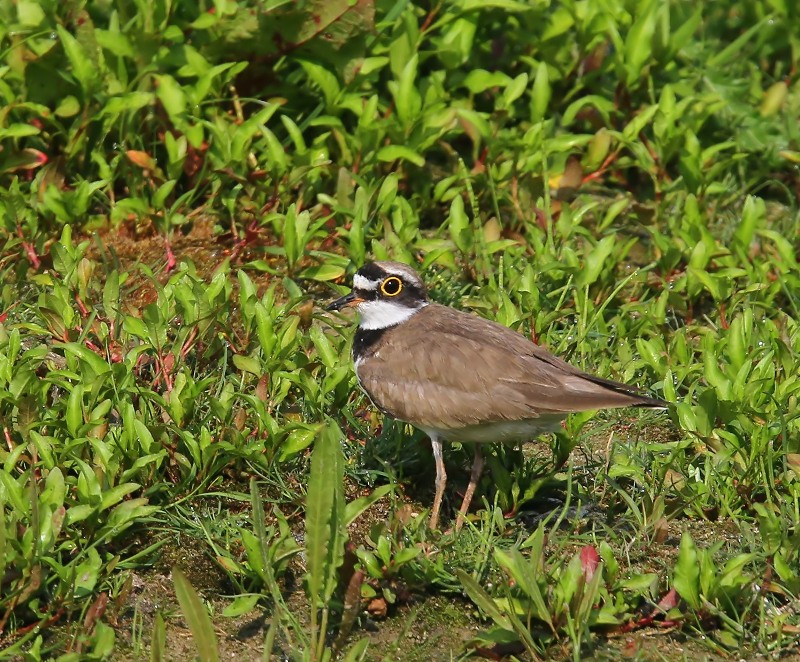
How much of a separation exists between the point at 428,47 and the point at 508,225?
1.47 metres

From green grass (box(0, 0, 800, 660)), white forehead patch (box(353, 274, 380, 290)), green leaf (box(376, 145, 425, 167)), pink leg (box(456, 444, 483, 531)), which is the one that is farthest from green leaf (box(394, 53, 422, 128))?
pink leg (box(456, 444, 483, 531))

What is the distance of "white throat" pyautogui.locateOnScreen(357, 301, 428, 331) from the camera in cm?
643

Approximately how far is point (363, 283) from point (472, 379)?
1.02 metres

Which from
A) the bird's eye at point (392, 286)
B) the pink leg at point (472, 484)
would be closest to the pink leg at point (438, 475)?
the pink leg at point (472, 484)

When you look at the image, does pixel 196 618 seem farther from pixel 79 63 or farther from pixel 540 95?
pixel 540 95

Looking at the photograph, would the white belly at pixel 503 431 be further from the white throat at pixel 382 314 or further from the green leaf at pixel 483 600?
the green leaf at pixel 483 600

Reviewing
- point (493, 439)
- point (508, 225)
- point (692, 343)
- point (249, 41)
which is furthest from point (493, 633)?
point (249, 41)

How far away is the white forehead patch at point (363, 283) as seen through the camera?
648 cm

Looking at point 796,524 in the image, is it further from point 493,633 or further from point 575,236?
point 575,236

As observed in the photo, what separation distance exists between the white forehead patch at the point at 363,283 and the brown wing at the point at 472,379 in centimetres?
34

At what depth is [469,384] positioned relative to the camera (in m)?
5.79

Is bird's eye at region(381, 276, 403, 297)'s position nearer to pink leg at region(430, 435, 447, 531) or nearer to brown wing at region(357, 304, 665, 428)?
brown wing at region(357, 304, 665, 428)

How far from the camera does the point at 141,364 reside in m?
6.29

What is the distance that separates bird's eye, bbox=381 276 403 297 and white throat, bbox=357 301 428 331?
0.05 metres
